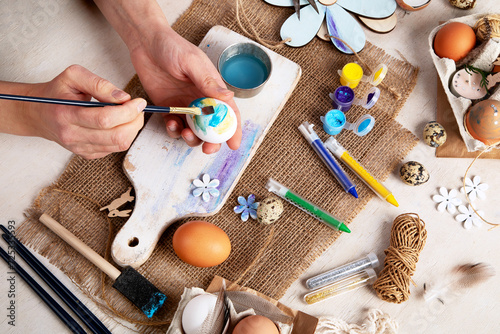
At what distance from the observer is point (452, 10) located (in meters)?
1.26

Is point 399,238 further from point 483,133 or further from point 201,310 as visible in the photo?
point 201,310

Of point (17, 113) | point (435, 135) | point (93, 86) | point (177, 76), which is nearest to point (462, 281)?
point (435, 135)

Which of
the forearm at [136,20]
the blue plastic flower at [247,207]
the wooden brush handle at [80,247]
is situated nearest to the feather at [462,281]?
the blue plastic flower at [247,207]

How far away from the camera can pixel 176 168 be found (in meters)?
1.07

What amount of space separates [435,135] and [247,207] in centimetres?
57

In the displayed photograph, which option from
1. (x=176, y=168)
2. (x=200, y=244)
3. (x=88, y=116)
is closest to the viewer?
(x=88, y=116)

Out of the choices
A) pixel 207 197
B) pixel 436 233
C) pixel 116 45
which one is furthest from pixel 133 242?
pixel 436 233

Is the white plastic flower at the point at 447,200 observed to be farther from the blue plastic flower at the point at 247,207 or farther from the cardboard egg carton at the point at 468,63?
the blue plastic flower at the point at 247,207

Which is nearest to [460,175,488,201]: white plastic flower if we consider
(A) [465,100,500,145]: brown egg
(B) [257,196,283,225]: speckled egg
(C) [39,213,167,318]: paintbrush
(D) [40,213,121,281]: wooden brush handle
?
(A) [465,100,500,145]: brown egg

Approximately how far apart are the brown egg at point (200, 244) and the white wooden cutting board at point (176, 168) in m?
0.06

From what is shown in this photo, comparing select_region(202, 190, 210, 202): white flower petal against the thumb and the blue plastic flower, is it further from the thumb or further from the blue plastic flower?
the thumb

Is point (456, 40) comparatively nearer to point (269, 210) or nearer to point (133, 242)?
point (269, 210)

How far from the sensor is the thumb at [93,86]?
0.85m

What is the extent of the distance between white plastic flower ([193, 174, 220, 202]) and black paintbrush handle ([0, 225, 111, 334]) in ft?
1.35
